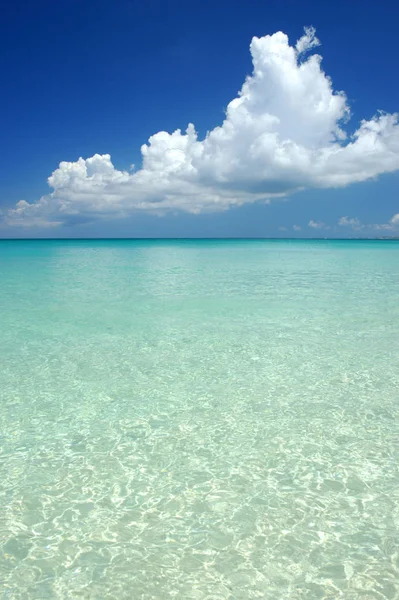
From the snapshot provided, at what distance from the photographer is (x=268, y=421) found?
5.27 meters

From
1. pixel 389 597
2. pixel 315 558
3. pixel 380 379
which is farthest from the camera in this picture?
pixel 380 379

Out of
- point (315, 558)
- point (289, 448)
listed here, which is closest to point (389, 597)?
point (315, 558)

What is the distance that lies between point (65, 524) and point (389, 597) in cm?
251

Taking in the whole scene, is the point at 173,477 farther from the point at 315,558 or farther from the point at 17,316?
the point at 17,316

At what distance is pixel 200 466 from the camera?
4.31 meters

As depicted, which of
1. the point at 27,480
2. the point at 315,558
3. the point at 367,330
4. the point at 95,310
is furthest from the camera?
the point at 95,310

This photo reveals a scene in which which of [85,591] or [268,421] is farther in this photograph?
[268,421]

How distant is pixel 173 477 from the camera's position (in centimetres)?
412

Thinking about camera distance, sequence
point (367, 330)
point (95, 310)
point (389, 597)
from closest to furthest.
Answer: point (389, 597)
point (367, 330)
point (95, 310)

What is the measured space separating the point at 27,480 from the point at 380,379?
5380 mm

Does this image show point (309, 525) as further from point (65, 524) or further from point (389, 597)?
point (65, 524)

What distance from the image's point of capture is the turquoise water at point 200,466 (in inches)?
118

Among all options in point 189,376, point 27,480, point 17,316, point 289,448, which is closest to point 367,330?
point 189,376

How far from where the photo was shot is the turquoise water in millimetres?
3000
